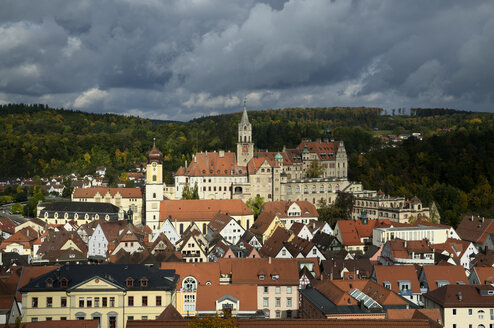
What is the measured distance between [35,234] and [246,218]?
29.6 meters

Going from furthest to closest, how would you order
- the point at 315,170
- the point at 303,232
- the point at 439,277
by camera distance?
the point at 315,170
the point at 303,232
the point at 439,277

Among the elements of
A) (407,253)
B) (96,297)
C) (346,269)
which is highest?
(407,253)

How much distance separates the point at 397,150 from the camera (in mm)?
123188

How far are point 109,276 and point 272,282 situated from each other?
557 inches

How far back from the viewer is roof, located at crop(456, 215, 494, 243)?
78812 mm

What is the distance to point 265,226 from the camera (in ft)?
271

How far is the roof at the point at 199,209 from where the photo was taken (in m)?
86.6

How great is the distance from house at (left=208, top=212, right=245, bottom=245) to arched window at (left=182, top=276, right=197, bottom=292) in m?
28.4

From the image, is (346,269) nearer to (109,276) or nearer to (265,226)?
(109,276)

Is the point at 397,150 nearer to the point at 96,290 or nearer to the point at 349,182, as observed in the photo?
the point at 349,182

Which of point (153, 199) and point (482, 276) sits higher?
point (153, 199)

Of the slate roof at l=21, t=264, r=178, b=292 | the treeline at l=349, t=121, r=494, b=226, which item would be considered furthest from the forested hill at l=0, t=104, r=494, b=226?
the slate roof at l=21, t=264, r=178, b=292

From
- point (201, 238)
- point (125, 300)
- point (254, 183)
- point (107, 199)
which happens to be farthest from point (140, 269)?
point (107, 199)

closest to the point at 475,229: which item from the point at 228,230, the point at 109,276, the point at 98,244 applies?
the point at 228,230
